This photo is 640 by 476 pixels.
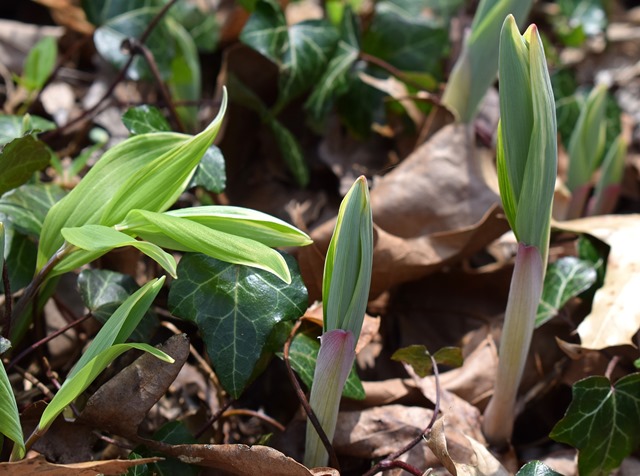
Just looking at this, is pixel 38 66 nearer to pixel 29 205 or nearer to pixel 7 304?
pixel 29 205

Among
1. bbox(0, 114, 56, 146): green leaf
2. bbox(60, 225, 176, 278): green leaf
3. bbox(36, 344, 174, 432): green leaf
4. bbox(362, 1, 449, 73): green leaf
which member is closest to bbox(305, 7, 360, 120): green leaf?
bbox(362, 1, 449, 73): green leaf

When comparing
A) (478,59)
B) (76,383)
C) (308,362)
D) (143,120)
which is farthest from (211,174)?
(478,59)

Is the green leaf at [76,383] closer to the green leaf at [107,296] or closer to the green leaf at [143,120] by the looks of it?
the green leaf at [107,296]

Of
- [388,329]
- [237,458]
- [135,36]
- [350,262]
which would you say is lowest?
[388,329]

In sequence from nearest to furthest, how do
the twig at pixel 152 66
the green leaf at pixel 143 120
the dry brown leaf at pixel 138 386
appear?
1. the dry brown leaf at pixel 138 386
2. the green leaf at pixel 143 120
3. the twig at pixel 152 66

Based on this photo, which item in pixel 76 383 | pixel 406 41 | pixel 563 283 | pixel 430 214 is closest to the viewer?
pixel 76 383

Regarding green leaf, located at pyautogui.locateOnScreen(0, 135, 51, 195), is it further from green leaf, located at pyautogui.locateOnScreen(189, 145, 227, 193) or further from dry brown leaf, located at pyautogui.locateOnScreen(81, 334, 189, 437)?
dry brown leaf, located at pyautogui.locateOnScreen(81, 334, 189, 437)

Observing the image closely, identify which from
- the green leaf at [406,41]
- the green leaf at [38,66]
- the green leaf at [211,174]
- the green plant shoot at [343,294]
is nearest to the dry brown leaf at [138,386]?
the green plant shoot at [343,294]
